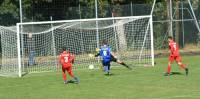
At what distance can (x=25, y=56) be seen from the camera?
31.6 meters

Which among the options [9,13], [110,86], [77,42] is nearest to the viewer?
[110,86]

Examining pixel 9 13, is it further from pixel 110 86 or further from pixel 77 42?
pixel 110 86

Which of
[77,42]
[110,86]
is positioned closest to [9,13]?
[77,42]

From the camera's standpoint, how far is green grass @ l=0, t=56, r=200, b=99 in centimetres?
1865

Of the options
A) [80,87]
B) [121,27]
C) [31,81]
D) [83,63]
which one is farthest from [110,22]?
[80,87]

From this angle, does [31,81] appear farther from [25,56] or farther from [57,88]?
[25,56]

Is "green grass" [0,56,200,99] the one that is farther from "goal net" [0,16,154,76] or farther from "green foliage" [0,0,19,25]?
"green foliage" [0,0,19,25]

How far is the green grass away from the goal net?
2.69 m

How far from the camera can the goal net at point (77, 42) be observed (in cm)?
3058

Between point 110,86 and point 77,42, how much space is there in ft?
39.7

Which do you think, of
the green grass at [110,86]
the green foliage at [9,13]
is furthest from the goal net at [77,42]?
the green foliage at [9,13]

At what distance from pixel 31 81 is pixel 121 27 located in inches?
430

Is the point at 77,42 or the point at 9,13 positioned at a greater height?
the point at 9,13

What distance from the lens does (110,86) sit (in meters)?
21.4
